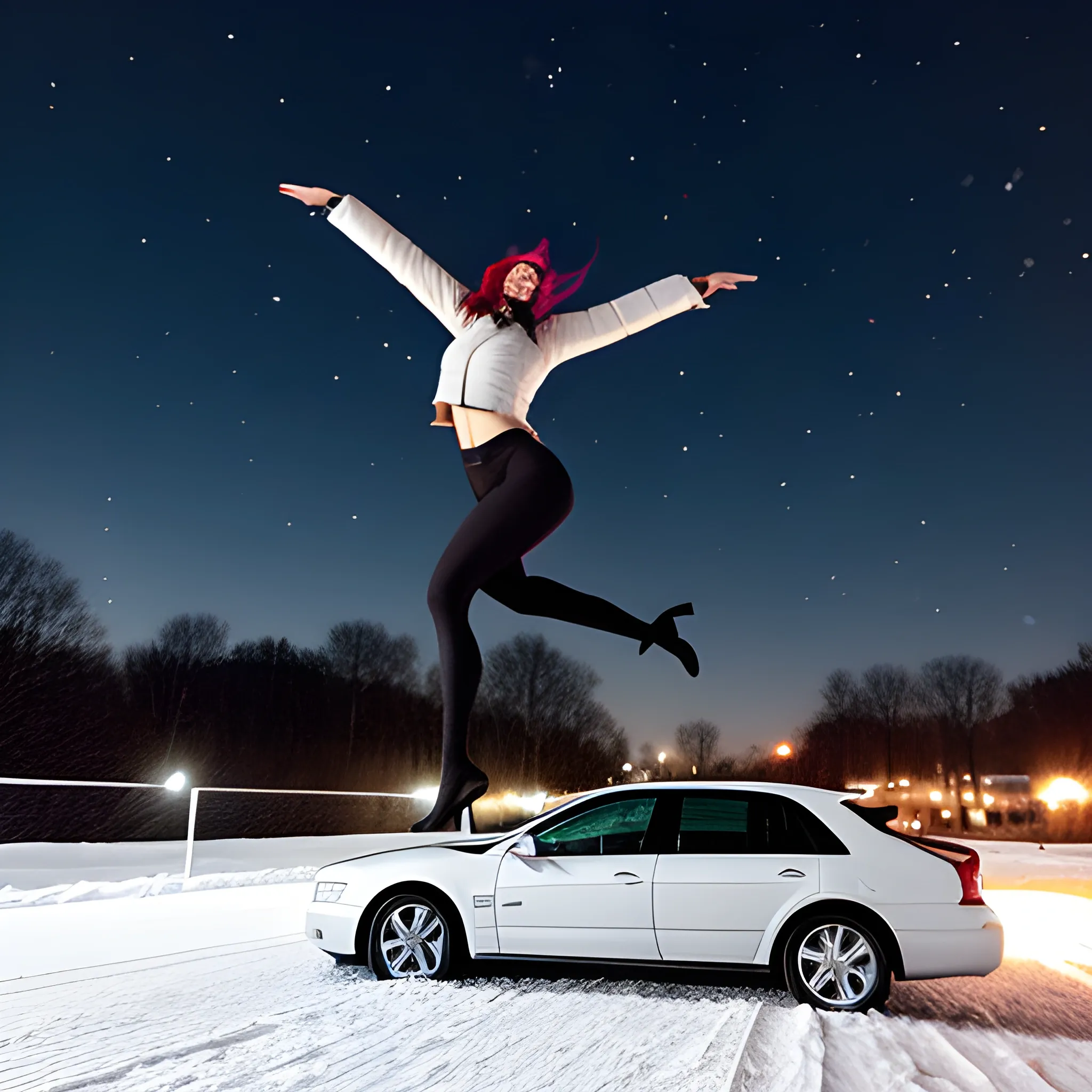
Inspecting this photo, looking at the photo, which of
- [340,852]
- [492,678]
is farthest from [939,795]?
[340,852]

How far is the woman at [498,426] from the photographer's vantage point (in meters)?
6.84

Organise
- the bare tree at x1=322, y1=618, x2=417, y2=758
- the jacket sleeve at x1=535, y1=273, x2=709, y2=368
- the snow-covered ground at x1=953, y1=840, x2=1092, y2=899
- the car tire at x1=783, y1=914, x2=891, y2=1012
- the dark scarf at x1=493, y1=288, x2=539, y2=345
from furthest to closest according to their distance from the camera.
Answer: the bare tree at x1=322, y1=618, x2=417, y2=758 → the snow-covered ground at x1=953, y1=840, x2=1092, y2=899 → the jacket sleeve at x1=535, y1=273, x2=709, y2=368 → the dark scarf at x1=493, y1=288, x2=539, y2=345 → the car tire at x1=783, y1=914, x2=891, y2=1012

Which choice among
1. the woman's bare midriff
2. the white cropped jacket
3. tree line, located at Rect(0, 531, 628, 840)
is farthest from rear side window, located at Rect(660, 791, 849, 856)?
tree line, located at Rect(0, 531, 628, 840)

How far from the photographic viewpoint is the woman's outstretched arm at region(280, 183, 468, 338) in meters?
7.64

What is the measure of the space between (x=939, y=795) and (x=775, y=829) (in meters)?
55.8

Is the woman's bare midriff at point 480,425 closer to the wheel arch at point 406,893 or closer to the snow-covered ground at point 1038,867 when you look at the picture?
the wheel arch at point 406,893

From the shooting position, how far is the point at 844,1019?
16.2 feet

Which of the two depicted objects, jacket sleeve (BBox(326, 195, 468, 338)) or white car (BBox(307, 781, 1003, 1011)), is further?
jacket sleeve (BBox(326, 195, 468, 338))

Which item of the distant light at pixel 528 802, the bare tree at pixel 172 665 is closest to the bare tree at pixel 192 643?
the bare tree at pixel 172 665

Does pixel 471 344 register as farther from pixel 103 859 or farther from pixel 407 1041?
pixel 103 859

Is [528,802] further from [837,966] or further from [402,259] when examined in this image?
[837,966]

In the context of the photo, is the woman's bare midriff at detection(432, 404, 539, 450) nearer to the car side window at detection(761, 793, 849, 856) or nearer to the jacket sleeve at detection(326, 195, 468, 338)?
the jacket sleeve at detection(326, 195, 468, 338)

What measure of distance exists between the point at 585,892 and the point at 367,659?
176 ft

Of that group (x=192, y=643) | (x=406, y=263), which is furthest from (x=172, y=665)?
(x=406, y=263)
